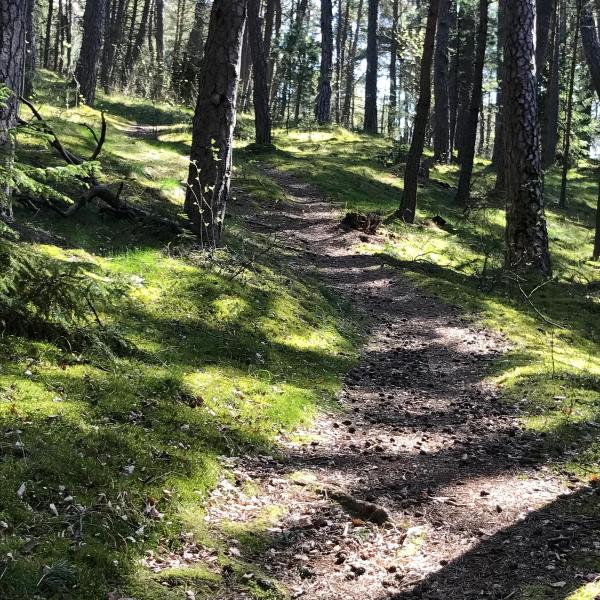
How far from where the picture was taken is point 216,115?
9883mm

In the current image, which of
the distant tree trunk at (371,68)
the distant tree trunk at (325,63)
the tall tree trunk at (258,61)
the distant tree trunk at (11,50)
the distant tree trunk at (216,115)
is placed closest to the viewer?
the distant tree trunk at (11,50)

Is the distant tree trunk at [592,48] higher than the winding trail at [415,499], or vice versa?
the distant tree trunk at [592,48]

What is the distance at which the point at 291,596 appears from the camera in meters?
4.08

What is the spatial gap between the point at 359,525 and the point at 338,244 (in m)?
10.5

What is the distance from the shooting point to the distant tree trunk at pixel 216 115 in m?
9.78

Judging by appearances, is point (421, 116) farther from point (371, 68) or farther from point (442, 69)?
point (371, 68)

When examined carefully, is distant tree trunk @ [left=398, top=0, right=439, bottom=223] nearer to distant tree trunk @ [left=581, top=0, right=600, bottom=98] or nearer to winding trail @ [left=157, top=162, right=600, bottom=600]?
winding trail @ [left=157, top=162, right=600, bottom=600]

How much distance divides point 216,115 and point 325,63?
23924mm

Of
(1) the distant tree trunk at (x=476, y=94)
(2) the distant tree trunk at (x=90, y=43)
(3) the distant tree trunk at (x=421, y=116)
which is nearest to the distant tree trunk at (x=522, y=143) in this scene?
(3) the distant tree trunk at (x=421, y=116)

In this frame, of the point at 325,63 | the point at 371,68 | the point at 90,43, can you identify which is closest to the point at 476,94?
the point at 90,43

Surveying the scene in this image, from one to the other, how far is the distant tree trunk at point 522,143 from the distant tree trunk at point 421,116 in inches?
119

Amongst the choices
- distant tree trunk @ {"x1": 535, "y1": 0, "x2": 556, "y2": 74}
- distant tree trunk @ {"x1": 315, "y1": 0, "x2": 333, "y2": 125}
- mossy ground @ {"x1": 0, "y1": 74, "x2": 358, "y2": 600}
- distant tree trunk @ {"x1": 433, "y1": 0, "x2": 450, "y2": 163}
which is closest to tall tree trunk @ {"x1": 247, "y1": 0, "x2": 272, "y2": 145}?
distant tree trunk @ {"x1": 433, "y1": 0, "x2": 450, "y2": 163}

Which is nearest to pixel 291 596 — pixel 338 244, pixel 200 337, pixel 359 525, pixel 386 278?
pixel 359 525

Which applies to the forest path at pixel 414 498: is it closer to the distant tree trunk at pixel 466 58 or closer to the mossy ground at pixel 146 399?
the mossy ground at pixel 146 399
